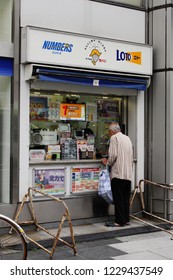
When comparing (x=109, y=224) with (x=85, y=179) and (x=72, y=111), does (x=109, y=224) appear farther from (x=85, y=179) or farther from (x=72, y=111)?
(x=72, y=111)

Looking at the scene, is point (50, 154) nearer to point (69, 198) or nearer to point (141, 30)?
point (69, 198)

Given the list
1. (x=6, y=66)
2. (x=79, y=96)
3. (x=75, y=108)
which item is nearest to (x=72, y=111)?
(x=75, y=108)

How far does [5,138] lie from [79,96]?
183 cm

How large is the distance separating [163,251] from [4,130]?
11.1 feet

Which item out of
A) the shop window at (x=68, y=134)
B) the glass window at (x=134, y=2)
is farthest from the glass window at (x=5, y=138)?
the glass window at (x=134, y=2)

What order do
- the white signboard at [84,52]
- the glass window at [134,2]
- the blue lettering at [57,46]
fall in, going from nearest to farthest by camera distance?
the white signboard at [84,52] < the blue lettering at [57,46] < the glass window at [134,2]

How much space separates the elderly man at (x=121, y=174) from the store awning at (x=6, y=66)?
2.23 metres

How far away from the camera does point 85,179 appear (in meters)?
8.81

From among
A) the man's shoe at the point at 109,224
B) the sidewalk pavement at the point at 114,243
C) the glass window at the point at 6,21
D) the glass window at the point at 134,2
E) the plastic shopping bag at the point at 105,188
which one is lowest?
the sidewalk pavement at the point at 114,243

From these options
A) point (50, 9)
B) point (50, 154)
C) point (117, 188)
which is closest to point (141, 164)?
point (117, 188)

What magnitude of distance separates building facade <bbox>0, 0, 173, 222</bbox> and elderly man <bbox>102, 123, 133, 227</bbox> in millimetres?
587

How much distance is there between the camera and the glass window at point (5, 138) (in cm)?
800

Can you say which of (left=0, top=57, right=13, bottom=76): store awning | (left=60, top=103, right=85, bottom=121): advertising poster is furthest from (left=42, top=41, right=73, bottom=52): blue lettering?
(left=60, top=103, right=85, bottom=121): advertising poster

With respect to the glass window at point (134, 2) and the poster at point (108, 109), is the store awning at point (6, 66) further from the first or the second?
the glass window at point (134, 2)
